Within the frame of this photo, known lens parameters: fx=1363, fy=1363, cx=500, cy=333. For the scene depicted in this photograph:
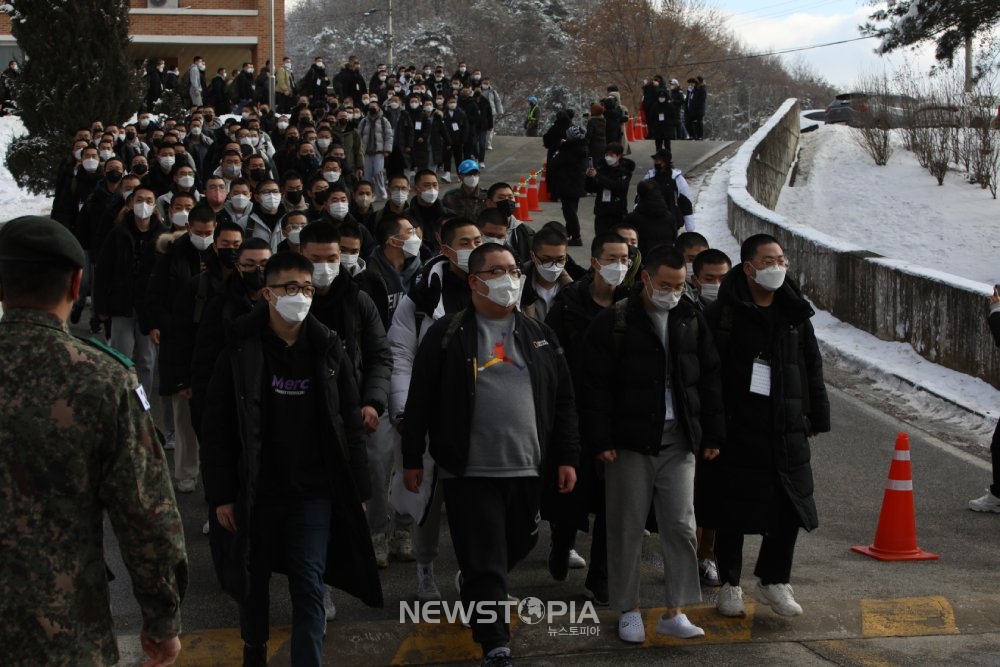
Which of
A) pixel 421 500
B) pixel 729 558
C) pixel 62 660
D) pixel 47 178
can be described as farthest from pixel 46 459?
pixel 47 178

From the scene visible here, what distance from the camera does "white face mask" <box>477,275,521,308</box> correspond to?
595cm

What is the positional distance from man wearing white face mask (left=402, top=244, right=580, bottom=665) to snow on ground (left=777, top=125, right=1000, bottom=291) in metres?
21.3

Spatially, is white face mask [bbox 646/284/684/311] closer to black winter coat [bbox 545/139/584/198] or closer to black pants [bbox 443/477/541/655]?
black pants [bbox 443/477/541/655]

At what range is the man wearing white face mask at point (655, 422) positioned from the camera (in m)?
6.23

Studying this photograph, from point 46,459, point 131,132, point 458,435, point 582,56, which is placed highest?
point 582,56

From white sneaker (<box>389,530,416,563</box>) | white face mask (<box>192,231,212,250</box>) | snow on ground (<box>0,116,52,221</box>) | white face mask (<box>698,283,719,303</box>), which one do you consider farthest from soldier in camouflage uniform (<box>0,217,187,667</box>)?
snow on ground (<box>0,116,52,221</box>)

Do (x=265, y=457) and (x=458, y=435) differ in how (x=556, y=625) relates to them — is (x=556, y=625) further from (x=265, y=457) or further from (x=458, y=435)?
(x=265, y=457)

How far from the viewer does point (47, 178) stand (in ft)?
88.7

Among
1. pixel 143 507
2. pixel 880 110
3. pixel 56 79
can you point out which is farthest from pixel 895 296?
pixel 880 110

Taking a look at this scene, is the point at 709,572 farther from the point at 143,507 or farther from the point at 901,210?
the point at 901,210

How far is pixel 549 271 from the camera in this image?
7570 millimetres

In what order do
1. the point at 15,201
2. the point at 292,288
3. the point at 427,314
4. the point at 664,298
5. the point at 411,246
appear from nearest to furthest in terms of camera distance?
the point at 292,288 → the point at 664,298 → the point at 427,314 → the point at 411,246 → the point at 15,201

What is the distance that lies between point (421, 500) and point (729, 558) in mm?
1537

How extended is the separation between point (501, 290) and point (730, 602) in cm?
196
